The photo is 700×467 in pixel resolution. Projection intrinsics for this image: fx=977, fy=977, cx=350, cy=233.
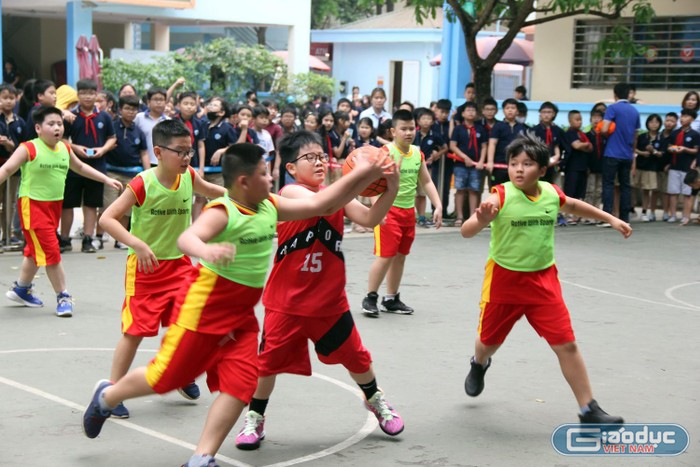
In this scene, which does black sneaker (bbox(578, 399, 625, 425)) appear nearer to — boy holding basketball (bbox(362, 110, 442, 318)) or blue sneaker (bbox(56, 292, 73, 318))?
boy holding basketball (bbox(362, 110, 442, 318))

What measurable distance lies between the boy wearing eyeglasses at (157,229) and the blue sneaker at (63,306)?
2.70 meters

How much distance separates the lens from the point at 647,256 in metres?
12.9

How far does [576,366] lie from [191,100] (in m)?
7.92

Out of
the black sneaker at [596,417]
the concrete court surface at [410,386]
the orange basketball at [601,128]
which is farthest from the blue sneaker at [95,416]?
the orange basketball at [601,128]

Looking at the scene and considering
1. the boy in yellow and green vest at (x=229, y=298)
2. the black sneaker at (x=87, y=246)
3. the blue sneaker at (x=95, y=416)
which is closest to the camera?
the boy in yellow and green vest at (x=229, y=298)

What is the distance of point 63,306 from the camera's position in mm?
8477

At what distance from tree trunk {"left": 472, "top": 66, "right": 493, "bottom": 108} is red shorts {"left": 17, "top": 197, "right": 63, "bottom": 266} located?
34.2 ft

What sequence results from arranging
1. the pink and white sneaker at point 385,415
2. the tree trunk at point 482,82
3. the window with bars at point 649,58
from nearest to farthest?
1. the pink and white sneaker at point 385,415
2. the tree trunk at point 482,82
3. the window with bars at point 649,58

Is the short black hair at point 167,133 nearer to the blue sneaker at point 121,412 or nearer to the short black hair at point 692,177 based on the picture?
the blue sneaker at point 121,412

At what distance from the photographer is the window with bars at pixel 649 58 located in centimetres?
1919

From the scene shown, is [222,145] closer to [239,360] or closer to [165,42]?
[239,360]

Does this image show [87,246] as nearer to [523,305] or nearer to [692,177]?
[523,305]

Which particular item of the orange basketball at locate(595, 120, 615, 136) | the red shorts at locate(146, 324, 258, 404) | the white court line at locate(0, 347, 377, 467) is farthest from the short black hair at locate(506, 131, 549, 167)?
the orange basketball at locate(595, 120, 615, 136)

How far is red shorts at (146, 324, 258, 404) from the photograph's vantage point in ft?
15.3
